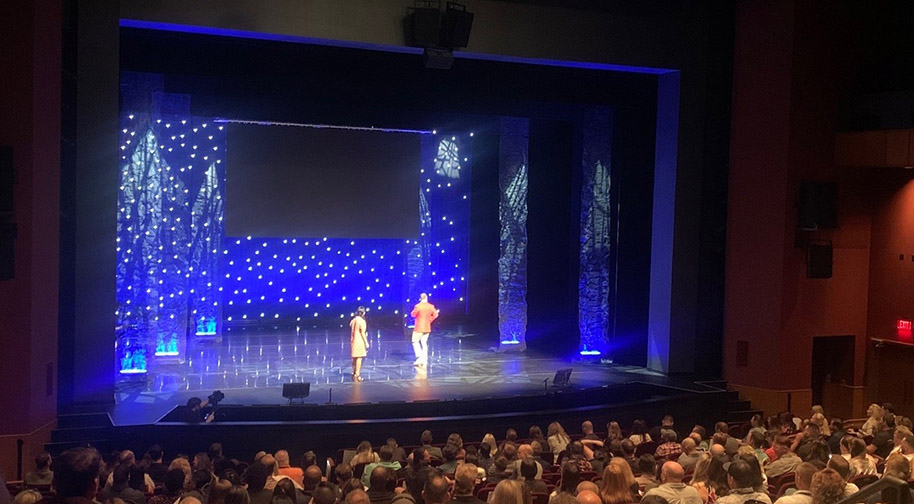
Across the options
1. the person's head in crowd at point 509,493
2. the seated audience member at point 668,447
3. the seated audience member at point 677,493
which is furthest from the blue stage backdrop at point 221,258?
the person's head in crowd at point 509,493

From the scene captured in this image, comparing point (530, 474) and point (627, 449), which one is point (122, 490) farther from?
point (627, 449)

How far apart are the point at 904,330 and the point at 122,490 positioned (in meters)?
13.0

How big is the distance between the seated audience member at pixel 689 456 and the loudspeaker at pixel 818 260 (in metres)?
7.56

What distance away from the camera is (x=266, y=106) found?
16.9 m

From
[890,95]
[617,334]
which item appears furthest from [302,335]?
[890,95]

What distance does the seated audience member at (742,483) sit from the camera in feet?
17.6

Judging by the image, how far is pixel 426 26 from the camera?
1314 cm

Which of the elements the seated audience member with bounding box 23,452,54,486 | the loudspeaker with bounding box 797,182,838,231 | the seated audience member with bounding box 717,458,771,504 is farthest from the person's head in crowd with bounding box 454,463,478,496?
the loudspeaker with bounding box 797,182,838,231

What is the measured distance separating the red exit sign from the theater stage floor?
3.63m

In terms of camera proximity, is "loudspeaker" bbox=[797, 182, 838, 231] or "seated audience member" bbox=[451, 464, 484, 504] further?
"loudspeaker" bbox=[797, 182, 838, 231]

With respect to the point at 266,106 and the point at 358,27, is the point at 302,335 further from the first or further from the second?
the point at 358,27

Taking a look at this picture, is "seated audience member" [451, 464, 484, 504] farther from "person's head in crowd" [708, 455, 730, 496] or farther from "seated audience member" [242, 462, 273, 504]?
"person's head in crowd" [708, 455, 730, 496]

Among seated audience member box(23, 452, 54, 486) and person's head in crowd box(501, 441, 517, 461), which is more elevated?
person's head in crowd box(501, 441, 517, 461)

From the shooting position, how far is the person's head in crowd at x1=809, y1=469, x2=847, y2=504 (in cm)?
491
